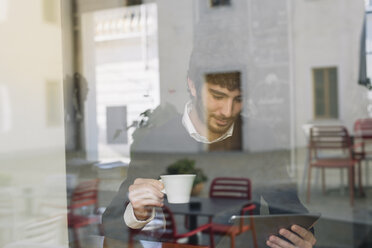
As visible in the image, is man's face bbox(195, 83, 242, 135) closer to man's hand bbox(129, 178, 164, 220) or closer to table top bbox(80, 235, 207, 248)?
man's hand bbox(129, 178, 164, 220)

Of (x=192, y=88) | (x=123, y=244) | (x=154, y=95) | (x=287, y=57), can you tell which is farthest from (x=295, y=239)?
(x=287, y=57)

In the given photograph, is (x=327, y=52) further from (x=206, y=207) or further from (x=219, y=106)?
(x=219, y=106)

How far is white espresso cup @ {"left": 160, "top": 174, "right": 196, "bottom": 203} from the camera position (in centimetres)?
81

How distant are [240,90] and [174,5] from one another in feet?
17.0

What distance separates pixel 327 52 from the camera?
172 inches

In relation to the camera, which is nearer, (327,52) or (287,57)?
(327,52)

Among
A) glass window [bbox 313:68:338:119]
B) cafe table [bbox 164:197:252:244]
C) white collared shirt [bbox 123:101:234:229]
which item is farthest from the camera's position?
glass window [bbox 313:68:338:119]

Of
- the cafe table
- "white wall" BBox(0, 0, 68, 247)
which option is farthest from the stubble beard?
the cafe table

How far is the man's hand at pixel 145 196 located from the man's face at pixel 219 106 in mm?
153

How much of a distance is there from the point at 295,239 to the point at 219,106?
278 mm

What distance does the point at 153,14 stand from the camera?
5.75 meters

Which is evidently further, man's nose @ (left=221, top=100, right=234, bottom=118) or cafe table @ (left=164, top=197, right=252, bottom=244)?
cafe table @ (left=164, top=197, right=252, bottom=244)

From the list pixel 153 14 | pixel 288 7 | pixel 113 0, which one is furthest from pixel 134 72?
pixel 288 7

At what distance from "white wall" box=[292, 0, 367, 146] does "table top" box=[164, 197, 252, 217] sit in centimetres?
158
